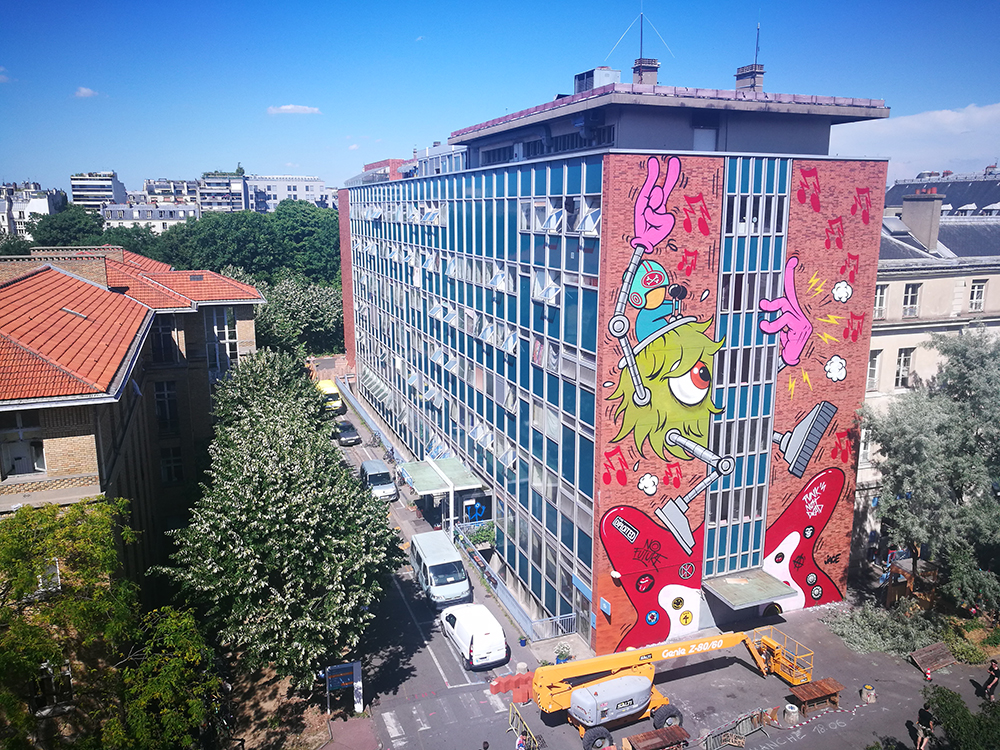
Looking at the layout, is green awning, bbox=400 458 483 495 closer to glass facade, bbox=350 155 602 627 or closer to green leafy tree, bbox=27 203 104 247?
glass facade, bbox=350 155 602 627

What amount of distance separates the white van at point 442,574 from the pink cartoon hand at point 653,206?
1854 centimetres

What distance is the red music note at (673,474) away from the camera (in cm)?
2877

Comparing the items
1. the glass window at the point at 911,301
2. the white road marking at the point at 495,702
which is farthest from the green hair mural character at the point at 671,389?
the glass window at the point at 911,301

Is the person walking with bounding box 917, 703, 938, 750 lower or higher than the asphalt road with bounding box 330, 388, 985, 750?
higher

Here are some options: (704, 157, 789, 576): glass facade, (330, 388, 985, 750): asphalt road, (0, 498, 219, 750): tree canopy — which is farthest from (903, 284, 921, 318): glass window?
(0, 498, 219, 750): tree canopy

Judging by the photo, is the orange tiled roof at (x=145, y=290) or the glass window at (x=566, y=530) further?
the orange tiled roof at (x=145, y=290)

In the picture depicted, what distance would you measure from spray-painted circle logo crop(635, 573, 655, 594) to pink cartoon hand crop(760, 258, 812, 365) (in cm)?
1080

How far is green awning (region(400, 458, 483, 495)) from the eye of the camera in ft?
131

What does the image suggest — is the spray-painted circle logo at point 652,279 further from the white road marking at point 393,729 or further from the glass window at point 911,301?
the glass window at point 911,301

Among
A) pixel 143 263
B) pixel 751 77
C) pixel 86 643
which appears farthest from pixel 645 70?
pixel 143 263

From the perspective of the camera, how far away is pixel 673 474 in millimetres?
28938

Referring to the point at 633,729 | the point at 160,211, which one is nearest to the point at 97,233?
the point at 160,211

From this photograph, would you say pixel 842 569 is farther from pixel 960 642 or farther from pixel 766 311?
pixel 766 311

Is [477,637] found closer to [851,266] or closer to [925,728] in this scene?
[925,728]
